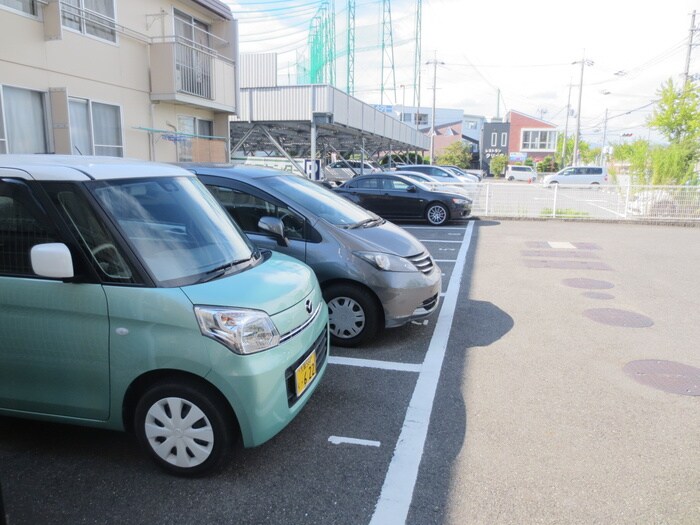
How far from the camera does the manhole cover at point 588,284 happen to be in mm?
7602

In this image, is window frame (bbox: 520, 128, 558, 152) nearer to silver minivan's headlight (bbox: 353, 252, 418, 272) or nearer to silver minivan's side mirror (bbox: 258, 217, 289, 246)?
silver minivan's headlight (bbox: 353, 252, 418, 272)

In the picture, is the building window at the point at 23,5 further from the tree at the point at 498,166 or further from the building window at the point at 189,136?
the tree at the point at 498,166

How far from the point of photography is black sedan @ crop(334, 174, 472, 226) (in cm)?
1448

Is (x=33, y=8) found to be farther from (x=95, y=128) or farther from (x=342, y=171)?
(x=342, y=171)

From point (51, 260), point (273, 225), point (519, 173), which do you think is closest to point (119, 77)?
point (273, 225)

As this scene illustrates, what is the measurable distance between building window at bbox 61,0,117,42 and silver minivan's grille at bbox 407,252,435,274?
840 cm

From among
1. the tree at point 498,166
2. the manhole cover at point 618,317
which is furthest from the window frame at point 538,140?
the manhole cover at point 618,317

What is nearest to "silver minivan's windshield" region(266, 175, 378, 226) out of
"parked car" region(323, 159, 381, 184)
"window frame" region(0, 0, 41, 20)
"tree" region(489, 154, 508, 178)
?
"window frame" region(0, 0, 41, 20)

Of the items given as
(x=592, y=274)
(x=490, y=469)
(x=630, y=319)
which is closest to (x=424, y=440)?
(x=490, y=469)

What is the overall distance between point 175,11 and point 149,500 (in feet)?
42.7

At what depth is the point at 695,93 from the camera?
18656 millimetres

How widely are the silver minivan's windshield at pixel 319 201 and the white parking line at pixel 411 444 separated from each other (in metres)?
1.50

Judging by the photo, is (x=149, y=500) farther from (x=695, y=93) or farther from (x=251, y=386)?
(x=695, y=93)

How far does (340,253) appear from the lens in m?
4.85
